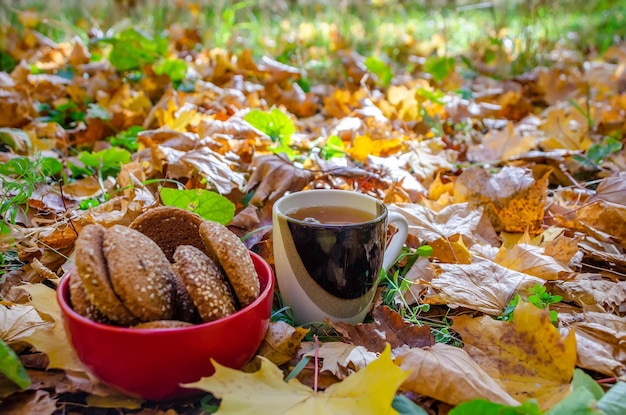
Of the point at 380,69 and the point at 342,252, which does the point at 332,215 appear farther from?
the point at 380,69

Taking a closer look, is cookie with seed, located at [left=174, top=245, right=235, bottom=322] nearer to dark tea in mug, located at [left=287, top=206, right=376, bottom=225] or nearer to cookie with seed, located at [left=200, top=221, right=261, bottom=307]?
cookie with seed, located at [left=200, top=221, right=261, bottom=307]

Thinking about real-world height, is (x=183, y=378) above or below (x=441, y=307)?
above

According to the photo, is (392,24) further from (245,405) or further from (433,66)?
(245,405)

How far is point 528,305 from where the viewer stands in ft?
2.40

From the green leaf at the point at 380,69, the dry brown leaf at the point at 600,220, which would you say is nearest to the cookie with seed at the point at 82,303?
the dry brown leaf at the point at 600,220

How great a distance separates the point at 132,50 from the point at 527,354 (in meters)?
1.84

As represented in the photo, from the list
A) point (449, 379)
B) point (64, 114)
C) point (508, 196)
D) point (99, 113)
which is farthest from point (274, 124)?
point (449, 379)

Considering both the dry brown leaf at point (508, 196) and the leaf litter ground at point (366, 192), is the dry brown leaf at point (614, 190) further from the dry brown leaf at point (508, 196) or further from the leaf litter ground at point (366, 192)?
the dry brown leaf at point (508, 196)

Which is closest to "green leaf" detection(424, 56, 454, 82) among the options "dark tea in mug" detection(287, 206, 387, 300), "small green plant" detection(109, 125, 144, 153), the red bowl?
"small green plant" detection(109, 125, 144, 153)

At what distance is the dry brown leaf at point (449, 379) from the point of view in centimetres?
66

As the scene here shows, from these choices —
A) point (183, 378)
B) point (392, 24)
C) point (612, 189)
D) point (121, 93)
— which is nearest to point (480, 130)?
point (612, 189)

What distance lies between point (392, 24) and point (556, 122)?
2.87 m

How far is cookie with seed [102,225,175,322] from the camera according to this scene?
62 centimetres

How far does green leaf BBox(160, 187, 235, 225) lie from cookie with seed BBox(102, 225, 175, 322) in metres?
0.31
